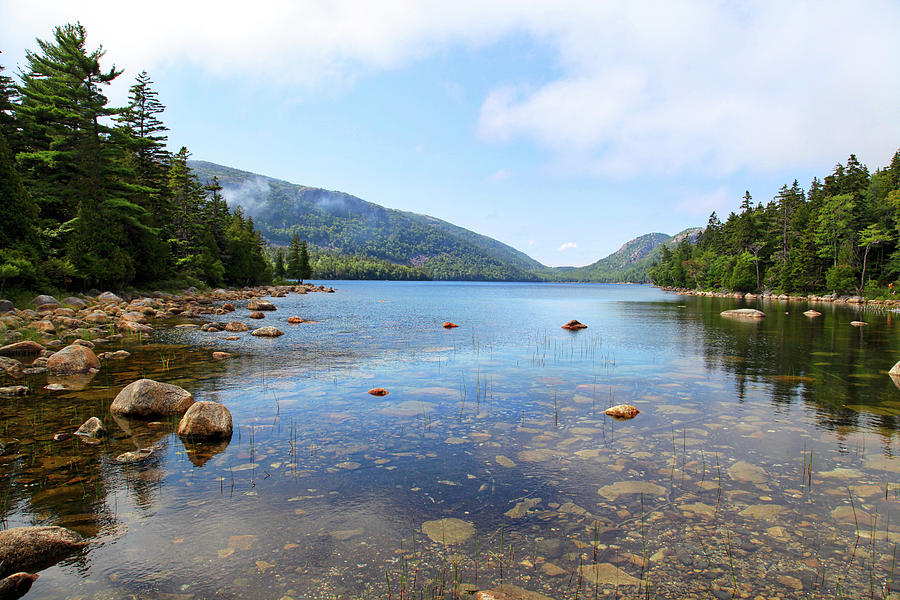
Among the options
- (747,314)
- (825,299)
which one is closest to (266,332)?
(747,314)

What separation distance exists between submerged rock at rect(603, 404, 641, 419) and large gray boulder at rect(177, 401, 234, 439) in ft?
34.9

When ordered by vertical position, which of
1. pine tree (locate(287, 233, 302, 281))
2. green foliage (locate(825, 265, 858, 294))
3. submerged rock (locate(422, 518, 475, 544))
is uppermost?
pine tree (locate(287, 233, 302, 281))

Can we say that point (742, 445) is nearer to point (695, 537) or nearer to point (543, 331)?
point (695, 537)

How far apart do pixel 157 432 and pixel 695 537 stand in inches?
476

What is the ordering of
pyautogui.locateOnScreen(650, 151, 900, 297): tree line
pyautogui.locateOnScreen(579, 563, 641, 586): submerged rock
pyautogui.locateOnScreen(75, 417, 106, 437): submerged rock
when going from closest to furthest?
pyautogui.locateOnScreen(579, 563, 641, 586): submerged rock, pyautogui.locateOnScreen(75, 417, 106, 437): submerged rock, pyautogui.locateOnScreen(650, 151, 900, 297): tree line

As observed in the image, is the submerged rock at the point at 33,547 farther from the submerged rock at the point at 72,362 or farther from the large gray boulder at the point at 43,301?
the large gray boulder at the point at 43,301

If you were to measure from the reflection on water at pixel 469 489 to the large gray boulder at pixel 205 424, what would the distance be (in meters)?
0.48

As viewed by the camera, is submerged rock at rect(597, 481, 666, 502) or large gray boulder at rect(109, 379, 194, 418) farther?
large gray boulder at rect(109, 379, 194, 418)

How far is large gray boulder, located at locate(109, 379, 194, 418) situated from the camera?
500 inches

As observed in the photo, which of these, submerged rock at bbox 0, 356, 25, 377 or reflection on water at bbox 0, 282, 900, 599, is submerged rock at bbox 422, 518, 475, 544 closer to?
reflection on water at bbox 0, 282, 900, 599

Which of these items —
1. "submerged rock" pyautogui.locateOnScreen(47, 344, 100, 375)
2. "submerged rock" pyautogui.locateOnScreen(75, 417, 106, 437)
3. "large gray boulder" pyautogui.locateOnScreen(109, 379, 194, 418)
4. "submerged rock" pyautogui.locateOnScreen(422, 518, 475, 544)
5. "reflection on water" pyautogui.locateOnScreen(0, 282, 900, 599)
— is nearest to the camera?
"reflection on water" pyautogui.locateOnScreen(0, 282, 900, 599)

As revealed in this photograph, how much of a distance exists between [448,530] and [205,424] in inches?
290

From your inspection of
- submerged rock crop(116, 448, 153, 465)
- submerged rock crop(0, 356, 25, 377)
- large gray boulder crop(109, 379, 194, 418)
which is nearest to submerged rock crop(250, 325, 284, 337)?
submerged rock crop(0, 356, 25, 377)

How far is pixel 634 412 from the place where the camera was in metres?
13.8
